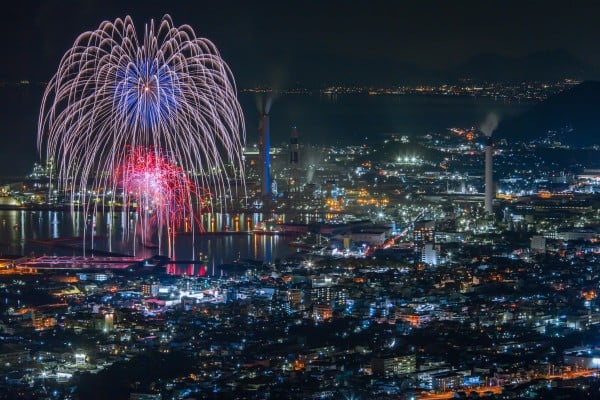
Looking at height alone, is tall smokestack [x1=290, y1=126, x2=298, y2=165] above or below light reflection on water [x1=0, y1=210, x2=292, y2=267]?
above

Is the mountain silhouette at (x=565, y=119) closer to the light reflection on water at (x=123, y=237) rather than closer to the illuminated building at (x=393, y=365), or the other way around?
the light reflection on water at (x=123, y=237)

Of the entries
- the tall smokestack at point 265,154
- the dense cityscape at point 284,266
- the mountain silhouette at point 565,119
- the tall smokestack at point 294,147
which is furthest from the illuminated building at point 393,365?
the mountain silhouette at point 565,119

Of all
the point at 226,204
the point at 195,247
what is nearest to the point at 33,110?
the point at 226,204

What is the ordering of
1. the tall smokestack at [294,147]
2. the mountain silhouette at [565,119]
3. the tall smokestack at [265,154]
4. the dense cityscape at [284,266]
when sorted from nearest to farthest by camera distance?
the dense cityscape at [284,266] → the tall smokestack at [265,154] → the tall smokestack at [294,147] → the mountain silhouette at [565,119]

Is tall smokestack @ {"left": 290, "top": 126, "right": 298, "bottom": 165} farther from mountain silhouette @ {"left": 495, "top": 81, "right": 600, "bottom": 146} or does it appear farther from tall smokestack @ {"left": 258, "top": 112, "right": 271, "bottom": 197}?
mountain silhouette @ {"left": 495, "top": 81, "right": 600, "bottom": 146}

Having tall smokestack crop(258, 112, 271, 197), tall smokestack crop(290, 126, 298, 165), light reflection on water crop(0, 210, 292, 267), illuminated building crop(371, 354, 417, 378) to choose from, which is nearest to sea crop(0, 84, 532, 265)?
light reflection on water crop(0, 210, 292, 267)

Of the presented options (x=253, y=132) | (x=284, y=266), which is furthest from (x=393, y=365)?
(x=253, y=132)

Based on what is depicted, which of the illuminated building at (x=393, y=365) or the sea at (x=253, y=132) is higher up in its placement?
the sea at (x=253, y=132)

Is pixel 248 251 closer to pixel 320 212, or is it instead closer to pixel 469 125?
pixel 320 212
